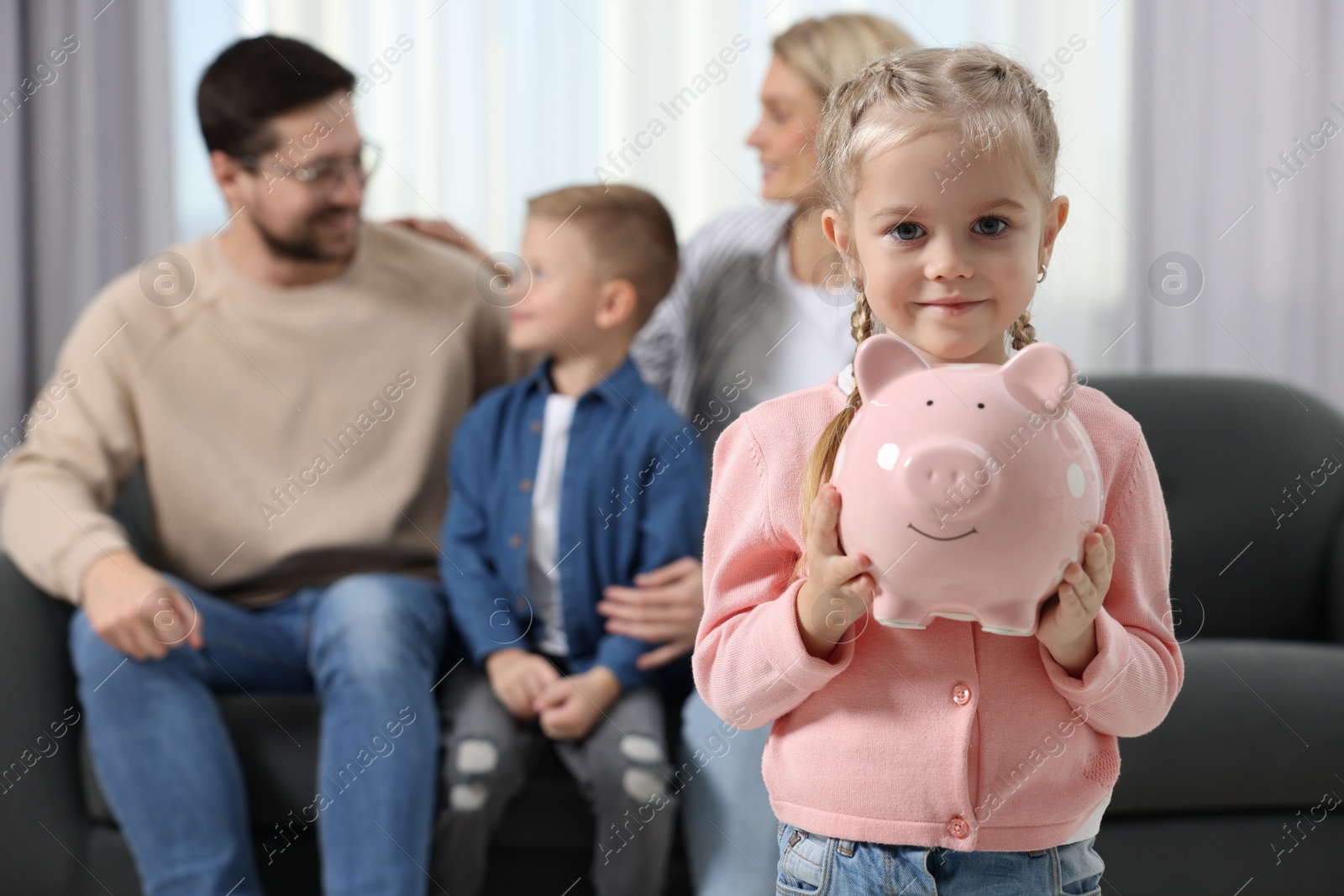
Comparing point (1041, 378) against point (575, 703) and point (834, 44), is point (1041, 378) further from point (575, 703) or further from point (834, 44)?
point (834, 44)

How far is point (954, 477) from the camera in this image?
2.02 feet

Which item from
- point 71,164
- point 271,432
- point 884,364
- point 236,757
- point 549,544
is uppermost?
point 884,364

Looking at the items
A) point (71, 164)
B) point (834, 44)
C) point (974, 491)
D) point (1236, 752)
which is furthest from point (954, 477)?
point (71, 164)

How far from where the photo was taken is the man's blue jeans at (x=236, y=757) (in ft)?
4.28

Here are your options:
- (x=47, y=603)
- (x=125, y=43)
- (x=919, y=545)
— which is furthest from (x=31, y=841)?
(x=125, y=43)

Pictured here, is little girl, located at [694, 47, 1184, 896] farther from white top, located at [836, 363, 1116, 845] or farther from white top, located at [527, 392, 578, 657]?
white top, located at [527, 392, 578, 657]

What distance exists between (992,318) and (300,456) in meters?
1.23

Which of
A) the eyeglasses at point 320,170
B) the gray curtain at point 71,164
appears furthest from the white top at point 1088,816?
the gray curtain at point 71,164

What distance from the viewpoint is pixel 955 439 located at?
24.3 inches

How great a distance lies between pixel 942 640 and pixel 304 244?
1330 millimetres

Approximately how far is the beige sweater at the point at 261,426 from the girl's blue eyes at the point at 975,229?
1140 millimetres

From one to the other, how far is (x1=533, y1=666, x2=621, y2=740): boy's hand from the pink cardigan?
26.4 inches

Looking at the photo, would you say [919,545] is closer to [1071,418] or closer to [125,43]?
[1071,418]

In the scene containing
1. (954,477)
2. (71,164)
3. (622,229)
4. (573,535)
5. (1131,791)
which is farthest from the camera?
(71,164)
